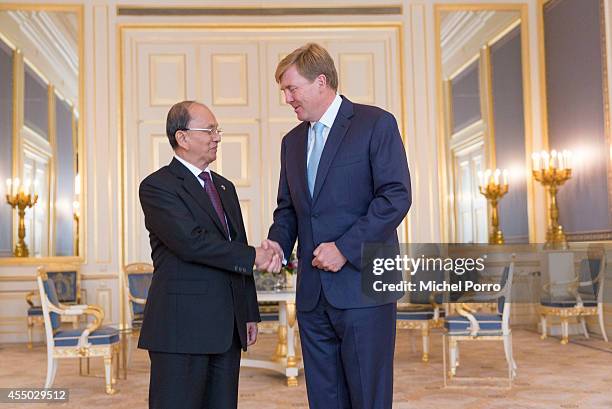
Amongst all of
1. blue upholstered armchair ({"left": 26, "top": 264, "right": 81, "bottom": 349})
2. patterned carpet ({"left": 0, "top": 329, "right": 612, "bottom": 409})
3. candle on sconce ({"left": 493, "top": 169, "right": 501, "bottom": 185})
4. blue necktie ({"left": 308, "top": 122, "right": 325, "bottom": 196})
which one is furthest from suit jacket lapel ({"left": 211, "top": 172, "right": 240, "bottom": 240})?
candle on sconce ({"left": 493, "top": 169, "right": 501, "bottom": 185})

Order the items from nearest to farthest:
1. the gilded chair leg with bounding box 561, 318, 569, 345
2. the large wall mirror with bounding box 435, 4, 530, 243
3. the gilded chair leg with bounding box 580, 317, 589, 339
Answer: the gilded chair leg with bounding box 561, 318, 569, 345 < the gilded chair leg with bounding box 580, 317, 589, 339 < the large wall mirror with bounding box 435, 4, 530, 243

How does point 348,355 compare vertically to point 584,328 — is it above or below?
above

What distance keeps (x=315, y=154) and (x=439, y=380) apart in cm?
353

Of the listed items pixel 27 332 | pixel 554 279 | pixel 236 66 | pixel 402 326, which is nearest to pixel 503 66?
pixel 236 66

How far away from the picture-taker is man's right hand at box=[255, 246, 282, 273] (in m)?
2.38

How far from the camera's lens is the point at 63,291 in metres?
7.56

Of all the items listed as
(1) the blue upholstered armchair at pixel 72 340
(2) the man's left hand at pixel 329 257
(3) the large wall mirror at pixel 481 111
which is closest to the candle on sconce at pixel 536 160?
(3) the large wall mirror at pixel 481 111

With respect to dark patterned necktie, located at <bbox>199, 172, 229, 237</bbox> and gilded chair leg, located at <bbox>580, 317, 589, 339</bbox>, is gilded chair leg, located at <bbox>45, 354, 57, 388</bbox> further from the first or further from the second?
gilded chair leg, located at <bbox>580, 317, 589, 339</bbox>

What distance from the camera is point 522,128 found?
8375mm

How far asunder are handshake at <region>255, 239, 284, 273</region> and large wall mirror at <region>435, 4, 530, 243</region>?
19.9 ft

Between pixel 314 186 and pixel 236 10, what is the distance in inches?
256

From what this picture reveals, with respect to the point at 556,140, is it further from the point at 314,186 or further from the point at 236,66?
the point at 314,186

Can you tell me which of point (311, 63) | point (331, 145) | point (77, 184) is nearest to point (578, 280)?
point (331, 145)

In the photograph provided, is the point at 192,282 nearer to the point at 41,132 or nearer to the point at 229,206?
the point at 229,206
